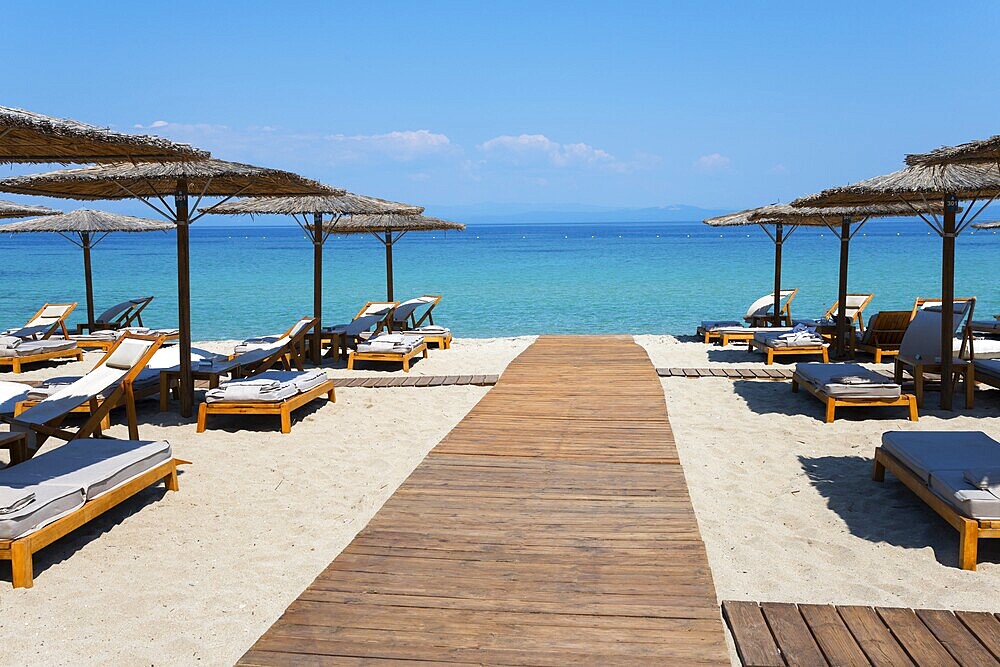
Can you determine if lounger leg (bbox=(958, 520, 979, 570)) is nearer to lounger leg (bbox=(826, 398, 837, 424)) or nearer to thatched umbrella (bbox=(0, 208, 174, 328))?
lounger leg (bbox=(826, 398, 837, 424))

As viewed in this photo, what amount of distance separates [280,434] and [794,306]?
66.0 feet

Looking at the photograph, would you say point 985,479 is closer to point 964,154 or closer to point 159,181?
point 964,154

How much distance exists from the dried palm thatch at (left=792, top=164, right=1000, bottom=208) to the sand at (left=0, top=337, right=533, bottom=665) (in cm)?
409

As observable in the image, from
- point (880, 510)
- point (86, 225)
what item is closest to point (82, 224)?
point (86, 225)

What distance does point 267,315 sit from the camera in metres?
21.5

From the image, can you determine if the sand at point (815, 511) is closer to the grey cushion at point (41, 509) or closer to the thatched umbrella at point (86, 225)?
the grey cushion at point (41, 509)

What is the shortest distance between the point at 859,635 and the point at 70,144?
16.2 ft

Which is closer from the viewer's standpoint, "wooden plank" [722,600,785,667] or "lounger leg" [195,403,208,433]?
"wooden plank" [722,600,785,667]

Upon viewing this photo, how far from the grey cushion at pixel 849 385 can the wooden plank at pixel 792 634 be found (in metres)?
3.75

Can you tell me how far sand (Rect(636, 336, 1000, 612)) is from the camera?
11.4ft

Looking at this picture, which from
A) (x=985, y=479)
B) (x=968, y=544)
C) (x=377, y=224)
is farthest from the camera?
(x=377, y=224)

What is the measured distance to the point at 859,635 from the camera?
288 centimetres

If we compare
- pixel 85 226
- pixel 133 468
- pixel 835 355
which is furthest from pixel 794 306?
pixel 133 468

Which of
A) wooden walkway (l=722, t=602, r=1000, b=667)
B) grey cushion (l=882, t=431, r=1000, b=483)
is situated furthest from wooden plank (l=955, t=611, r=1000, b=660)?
grey cushion (l=882, t=431, r=1000, b=483)
